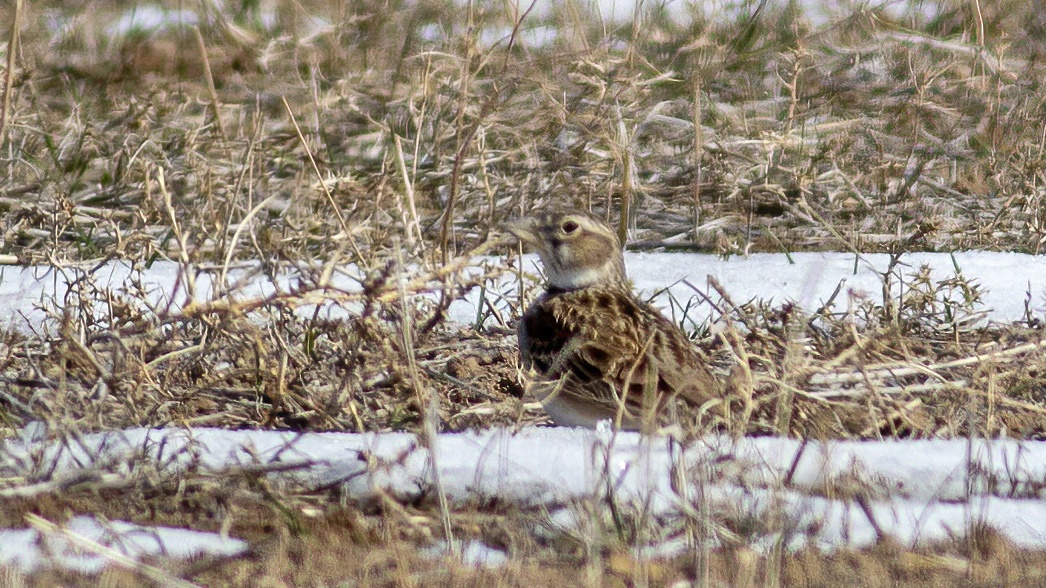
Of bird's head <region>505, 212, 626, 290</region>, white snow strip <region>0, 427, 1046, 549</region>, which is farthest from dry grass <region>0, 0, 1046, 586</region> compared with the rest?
bird's head <region>505, 212, 626, 290</region>

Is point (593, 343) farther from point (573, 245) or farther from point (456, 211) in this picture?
point (456, 211)

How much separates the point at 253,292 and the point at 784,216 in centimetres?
306

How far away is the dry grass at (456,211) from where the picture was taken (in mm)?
3268

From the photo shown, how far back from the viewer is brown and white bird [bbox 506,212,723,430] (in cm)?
425

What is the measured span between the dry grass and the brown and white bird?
0.21m

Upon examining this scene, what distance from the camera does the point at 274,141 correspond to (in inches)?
312

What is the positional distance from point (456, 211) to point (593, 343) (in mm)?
3057

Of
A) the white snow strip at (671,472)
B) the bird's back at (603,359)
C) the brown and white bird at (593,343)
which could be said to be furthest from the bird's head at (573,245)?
the white snow strip at (671,472)

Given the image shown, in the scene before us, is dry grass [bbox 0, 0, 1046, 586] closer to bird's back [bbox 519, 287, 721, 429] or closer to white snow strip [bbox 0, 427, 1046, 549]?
white snow strip [bbox 0, 427, 1046, 549]

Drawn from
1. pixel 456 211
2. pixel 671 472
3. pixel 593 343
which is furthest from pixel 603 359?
pixel 456 211

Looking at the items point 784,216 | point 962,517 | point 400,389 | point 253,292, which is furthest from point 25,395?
point 784,216

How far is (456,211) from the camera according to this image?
24.3ft

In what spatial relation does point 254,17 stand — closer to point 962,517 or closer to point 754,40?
point 754,40

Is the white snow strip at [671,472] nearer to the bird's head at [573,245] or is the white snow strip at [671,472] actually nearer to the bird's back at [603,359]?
the bird's back at [603,359]
